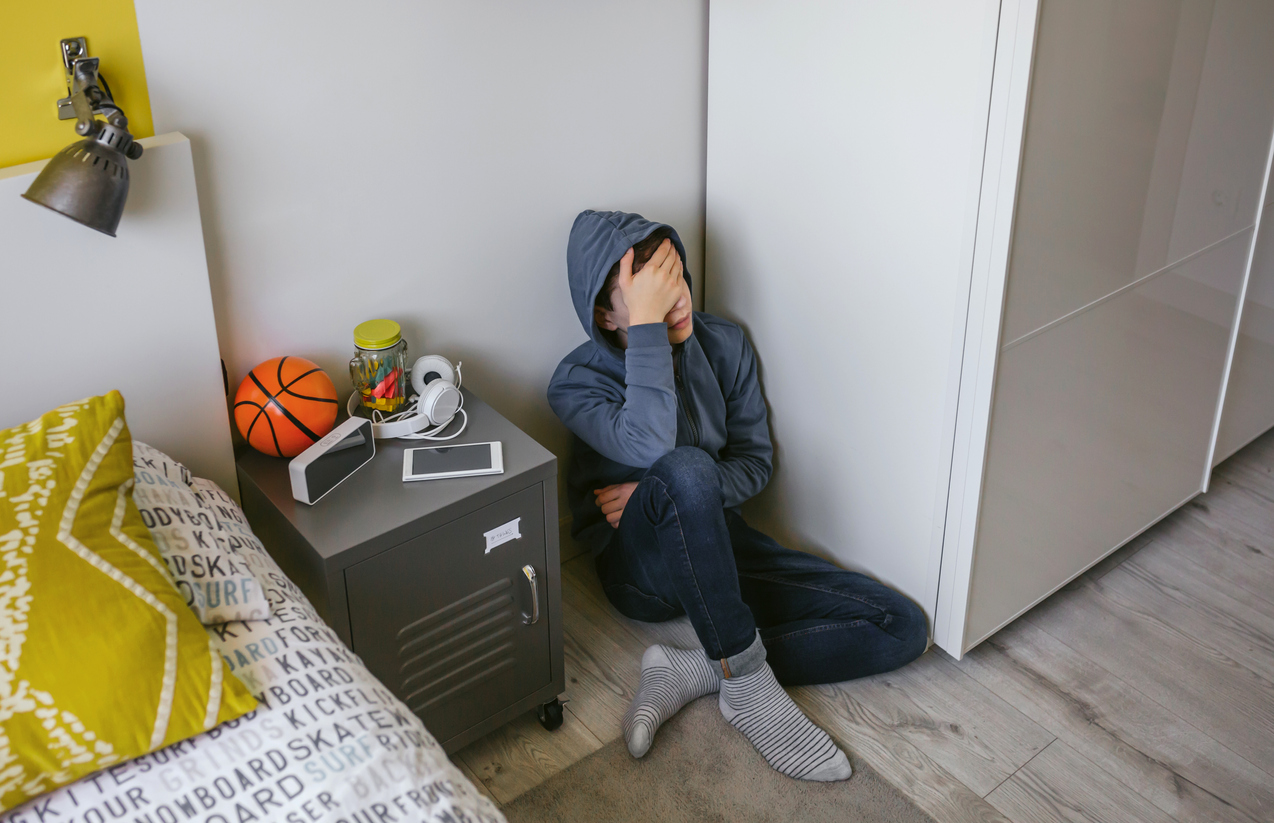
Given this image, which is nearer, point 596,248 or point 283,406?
point 283,406

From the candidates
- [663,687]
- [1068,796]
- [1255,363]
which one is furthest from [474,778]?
[1255,363]

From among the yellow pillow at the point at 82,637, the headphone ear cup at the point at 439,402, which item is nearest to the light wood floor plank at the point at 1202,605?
the headphone ear cup at the point at 439,402

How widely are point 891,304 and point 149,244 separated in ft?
3.76

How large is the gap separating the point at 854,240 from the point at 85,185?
1.16 m

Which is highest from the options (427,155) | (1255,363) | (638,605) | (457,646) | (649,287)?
(427,155)

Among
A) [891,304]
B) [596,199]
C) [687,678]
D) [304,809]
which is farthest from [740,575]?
[304,809]

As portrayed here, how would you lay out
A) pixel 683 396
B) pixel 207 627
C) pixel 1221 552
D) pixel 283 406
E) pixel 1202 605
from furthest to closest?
pixel 1221 552
pixel 1202 605
pixel 683 396
pixel 283 406
pixel 207 627

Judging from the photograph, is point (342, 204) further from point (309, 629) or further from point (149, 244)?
point (309, 629)

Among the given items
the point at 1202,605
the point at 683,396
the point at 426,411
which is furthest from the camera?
the point at 1202,605

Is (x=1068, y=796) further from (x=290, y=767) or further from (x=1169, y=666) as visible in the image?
(x=290, y=767)

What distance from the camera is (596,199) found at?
189cm

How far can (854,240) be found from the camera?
1.72 metres

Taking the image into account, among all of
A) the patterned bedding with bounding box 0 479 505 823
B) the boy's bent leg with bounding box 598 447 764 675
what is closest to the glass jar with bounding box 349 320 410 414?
the boy's bent leg with bounding box 598 447 764 675

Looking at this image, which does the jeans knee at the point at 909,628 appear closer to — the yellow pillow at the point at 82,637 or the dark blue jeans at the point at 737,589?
the dark blue jeans at the point at 737,589
